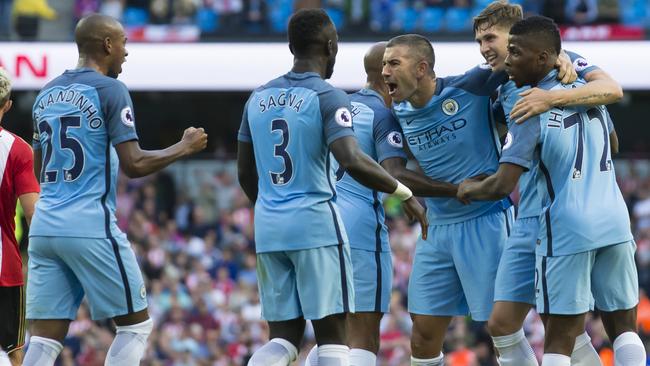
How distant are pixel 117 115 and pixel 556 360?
2679mm

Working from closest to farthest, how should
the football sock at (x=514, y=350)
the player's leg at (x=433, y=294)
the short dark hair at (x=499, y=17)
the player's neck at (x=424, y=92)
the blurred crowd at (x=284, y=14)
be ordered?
the football sock at (x=514, y=350) < the short dark hair at (x=499, y=17) < the player's neck at (x=424, y=92) < the player's leg at (x=433, y=294) < the blurred crowd at (x=284, y=14)

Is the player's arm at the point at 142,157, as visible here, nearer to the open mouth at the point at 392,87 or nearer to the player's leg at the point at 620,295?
the open mouth at the point at 392,87

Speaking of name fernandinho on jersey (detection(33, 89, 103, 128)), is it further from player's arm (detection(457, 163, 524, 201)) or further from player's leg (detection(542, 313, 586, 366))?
player's leg (detection(542, 313, 586, 366))

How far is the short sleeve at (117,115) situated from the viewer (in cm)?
658

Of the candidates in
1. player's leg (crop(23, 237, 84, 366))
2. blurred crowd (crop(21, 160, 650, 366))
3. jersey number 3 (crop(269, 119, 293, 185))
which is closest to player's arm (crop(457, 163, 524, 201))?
jersey number 3 (crop(269, 119, 293, 185))

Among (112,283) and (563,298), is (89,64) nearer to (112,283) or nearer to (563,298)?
(112,283)

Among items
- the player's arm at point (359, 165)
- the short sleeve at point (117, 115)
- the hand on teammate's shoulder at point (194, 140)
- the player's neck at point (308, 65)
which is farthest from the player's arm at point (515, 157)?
the short sleeve at point (117, 115)

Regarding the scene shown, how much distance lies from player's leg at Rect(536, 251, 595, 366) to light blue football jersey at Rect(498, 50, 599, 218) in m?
0.38

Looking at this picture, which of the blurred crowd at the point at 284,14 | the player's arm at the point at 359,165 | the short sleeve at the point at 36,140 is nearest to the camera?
the player's arm at the point at 359,165

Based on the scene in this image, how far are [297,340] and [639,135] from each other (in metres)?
15.0

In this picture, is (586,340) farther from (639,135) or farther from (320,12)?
(639,135)

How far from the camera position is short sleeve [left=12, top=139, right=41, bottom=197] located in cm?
715

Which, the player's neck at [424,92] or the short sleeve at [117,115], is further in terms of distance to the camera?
the player's neck at [424,92]

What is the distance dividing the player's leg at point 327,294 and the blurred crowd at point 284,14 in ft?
39.6
